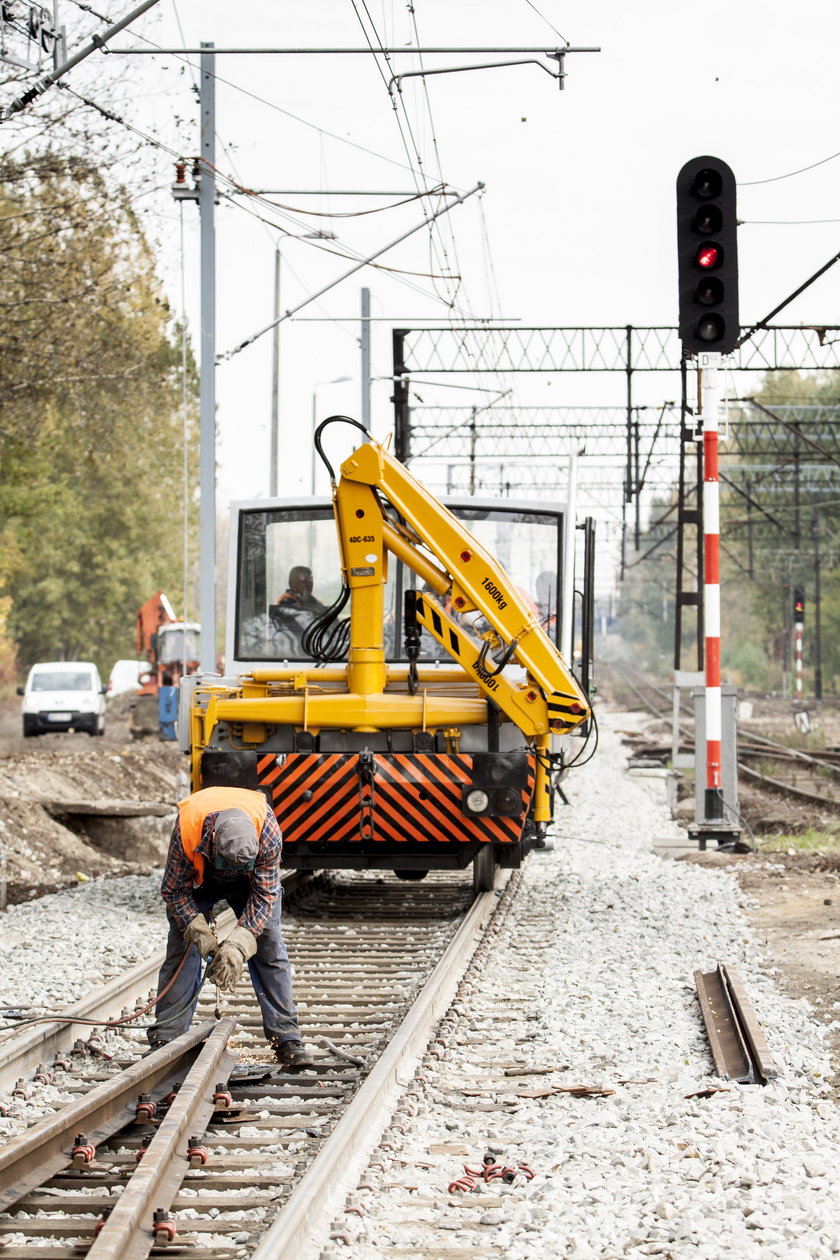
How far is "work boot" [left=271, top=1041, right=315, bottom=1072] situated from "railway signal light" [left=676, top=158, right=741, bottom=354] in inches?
283

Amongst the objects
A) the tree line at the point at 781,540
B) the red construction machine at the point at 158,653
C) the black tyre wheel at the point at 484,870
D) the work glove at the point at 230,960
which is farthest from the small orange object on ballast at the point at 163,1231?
the tree line at the point at 781,540

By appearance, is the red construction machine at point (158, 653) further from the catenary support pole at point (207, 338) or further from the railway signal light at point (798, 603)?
the railway signal light at point (798, 603)

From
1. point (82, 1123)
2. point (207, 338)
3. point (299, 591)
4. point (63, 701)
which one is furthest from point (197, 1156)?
point (63, 701)

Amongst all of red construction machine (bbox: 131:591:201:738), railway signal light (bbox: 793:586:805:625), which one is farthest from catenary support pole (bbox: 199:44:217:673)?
railway signal light (bbox: 793:586:805:625)

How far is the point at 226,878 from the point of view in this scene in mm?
7254

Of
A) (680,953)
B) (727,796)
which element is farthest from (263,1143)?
(727,796)

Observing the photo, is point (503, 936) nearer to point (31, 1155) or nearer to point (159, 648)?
point (31, 1155)

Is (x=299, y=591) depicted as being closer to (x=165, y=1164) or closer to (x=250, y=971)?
(x=250, y=971)

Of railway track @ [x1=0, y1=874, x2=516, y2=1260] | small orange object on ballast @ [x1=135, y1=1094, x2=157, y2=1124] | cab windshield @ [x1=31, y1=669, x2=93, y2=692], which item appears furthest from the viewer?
cab windshield @ [x1=31, y1=669, x2=93, y2=692]

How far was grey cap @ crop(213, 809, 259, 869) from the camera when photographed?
22.2 ft

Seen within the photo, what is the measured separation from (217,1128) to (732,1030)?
295 cm

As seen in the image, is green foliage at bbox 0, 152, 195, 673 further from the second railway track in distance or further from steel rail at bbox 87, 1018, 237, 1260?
steel rail at bbox 87, 1018, 237, 1260

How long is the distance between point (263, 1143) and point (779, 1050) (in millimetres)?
2803

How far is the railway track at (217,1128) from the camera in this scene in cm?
505
